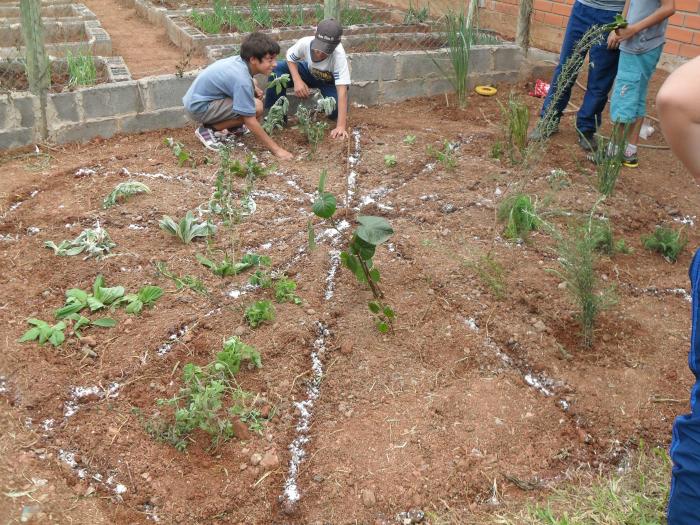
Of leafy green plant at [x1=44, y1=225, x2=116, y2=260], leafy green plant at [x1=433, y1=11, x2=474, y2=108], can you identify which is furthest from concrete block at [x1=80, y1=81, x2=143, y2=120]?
leafy green plant at [x1=433, y1=11, x2=474, y2=108]

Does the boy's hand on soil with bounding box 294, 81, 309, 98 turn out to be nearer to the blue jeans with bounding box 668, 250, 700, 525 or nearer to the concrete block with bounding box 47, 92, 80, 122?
the concrete block with bounding box 47, 92, 80, 122

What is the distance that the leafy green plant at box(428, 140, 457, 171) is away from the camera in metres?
4.55

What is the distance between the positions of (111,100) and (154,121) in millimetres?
351

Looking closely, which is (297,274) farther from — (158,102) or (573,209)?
(158,102)

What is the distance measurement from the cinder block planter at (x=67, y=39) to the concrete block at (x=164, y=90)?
786mm

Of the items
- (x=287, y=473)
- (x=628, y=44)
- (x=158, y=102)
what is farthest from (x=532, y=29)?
(x=287, y=473)

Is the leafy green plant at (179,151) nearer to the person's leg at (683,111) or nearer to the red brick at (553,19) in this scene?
the person's leg at (683,111)

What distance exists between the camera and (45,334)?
9.63 feet

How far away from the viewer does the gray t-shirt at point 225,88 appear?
4637 mm

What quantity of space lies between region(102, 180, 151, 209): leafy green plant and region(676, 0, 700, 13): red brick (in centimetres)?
468

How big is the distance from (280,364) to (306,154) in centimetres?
232

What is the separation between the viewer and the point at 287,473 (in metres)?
2.44

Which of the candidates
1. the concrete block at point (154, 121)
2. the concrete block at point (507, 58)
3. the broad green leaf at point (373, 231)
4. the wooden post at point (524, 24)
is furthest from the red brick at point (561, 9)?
the broad green leaf at point (373, 231)

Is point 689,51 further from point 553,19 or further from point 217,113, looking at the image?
point 217,113
